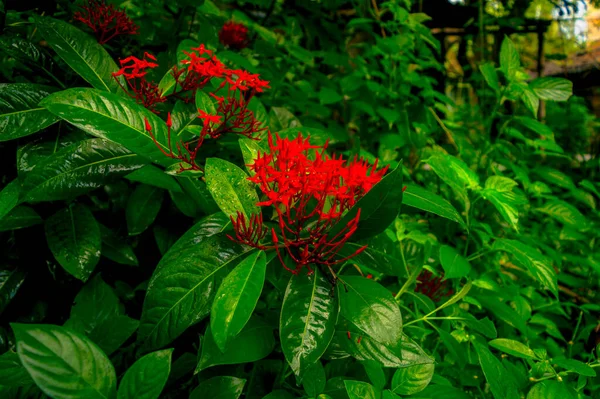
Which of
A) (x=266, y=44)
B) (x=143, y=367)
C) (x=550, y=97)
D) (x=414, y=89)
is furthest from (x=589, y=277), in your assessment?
(x=143, y=367)

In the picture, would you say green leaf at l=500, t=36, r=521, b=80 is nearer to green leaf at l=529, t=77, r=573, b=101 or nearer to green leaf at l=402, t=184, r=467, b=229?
green leaf at l=529, t=77, r=573, b=101

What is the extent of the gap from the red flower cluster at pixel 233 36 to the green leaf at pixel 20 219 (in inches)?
38.5

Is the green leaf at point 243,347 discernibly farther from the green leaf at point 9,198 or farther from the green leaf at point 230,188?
the green leaf at point 9,198

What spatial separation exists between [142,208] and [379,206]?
579mm

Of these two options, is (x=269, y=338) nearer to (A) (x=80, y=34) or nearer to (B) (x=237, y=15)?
(A) (x=80, y=34)

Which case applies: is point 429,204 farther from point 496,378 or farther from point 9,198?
point 9,198

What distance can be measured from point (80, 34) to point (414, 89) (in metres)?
1.69

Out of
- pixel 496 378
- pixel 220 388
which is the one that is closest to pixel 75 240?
pixel 220 388

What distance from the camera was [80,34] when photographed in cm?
90

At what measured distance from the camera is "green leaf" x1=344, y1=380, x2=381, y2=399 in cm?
60

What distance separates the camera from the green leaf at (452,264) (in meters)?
0.88

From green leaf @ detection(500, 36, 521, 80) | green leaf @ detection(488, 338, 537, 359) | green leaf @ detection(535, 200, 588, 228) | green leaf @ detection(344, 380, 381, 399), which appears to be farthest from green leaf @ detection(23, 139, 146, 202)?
green leaf @ detection(535, 200, 588, 228)

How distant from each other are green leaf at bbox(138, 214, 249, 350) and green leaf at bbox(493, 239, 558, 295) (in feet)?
2.02

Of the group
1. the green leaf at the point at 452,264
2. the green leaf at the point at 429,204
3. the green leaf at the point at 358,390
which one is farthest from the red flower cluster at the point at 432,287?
the green leaf at the point at 358,390
